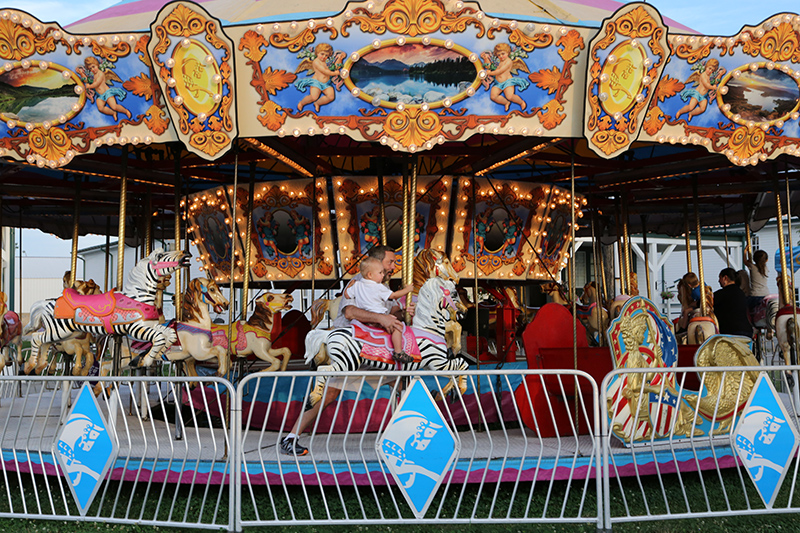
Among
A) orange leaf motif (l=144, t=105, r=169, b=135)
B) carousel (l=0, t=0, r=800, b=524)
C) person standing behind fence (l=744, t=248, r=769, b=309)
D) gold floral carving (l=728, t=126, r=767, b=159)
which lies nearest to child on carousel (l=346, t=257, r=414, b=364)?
carousel (l=0, t=0, r=800, b=524)

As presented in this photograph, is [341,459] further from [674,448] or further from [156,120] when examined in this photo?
[156,120]

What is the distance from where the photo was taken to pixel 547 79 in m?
5.07

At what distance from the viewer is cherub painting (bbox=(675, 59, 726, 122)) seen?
519 centimetres

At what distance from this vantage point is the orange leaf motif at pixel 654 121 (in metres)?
Result: 5.34

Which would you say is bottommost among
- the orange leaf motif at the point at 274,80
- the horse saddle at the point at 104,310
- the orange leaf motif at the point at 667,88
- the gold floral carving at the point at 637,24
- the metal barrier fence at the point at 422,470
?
the metal barrier fence at the point at 422,470

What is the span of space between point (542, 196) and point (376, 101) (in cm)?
433

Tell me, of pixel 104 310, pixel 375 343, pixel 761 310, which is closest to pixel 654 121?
pixel 375 343

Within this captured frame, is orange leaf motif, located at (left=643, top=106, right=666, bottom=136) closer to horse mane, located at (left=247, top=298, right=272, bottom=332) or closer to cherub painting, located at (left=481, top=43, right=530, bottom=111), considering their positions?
cherub painting, located at (left=481, top=43, right=530, bottom=111)

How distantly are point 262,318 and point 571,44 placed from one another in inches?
156

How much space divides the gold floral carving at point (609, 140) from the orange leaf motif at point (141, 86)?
321cm

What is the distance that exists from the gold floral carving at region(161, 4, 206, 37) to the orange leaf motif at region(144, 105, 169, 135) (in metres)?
0.70

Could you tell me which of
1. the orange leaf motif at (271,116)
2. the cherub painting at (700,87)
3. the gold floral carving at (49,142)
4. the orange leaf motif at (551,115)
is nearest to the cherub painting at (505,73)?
the orange leaf motif at (551,115)

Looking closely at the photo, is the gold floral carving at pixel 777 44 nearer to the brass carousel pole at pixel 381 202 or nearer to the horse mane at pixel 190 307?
the brass carousel pole at pixel 381 202

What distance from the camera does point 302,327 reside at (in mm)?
8562
